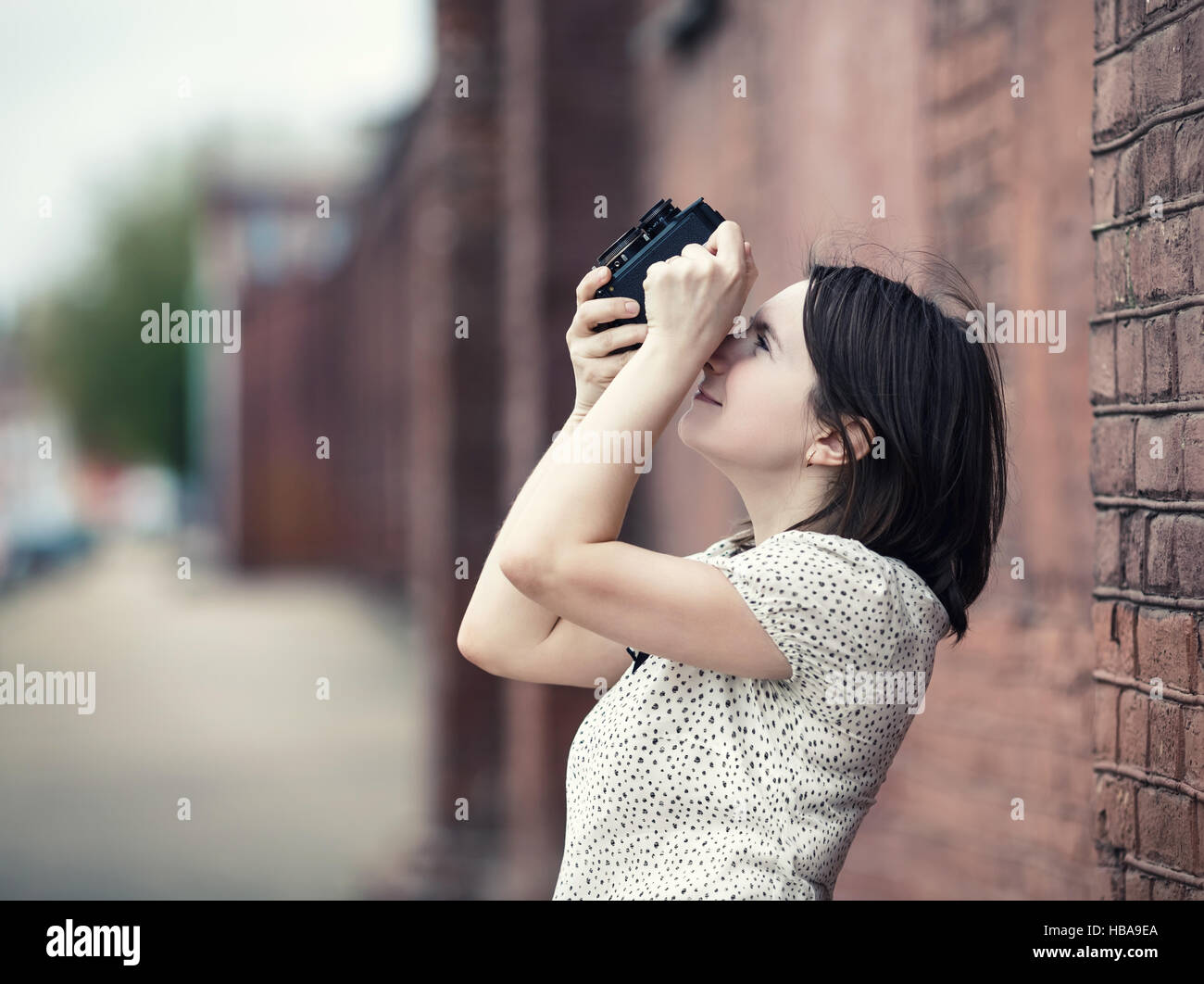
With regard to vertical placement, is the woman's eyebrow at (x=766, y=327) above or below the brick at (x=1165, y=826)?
above

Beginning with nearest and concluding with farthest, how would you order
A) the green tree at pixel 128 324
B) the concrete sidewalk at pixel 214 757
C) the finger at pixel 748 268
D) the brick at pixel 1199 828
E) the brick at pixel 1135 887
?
the finger at pixel 748 268 < the brick at pixel 1199 828 < the brick at pixel 1135 887 < the concrete sidewalk at pixel 214 757 < the green tree at pixel 128 324

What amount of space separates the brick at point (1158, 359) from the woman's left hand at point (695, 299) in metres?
0.63

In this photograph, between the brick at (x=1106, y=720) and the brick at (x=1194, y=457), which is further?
the brick at (x=1106, y=720)

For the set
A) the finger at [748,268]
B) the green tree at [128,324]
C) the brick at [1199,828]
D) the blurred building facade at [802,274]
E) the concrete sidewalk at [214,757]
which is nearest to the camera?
the finger at [748,268]

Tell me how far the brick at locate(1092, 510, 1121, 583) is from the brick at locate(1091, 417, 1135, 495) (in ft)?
0.12

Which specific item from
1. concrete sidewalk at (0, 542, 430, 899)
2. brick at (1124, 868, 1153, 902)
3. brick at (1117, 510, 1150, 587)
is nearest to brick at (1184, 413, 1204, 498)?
brick at (1117, 510, 1150, 587)

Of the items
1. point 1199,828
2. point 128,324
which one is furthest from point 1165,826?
point 128,324

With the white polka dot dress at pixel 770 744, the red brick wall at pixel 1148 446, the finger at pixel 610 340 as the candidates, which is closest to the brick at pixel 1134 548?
the red brick wall at pixel 1148 446

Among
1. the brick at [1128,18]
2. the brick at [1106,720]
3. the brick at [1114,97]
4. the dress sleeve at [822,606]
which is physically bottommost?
the brick at [1106,720]

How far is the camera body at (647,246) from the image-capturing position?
1.67m

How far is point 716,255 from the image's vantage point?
162 cm

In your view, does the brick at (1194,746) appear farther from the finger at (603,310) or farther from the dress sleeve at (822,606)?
the finger at (603,310)
